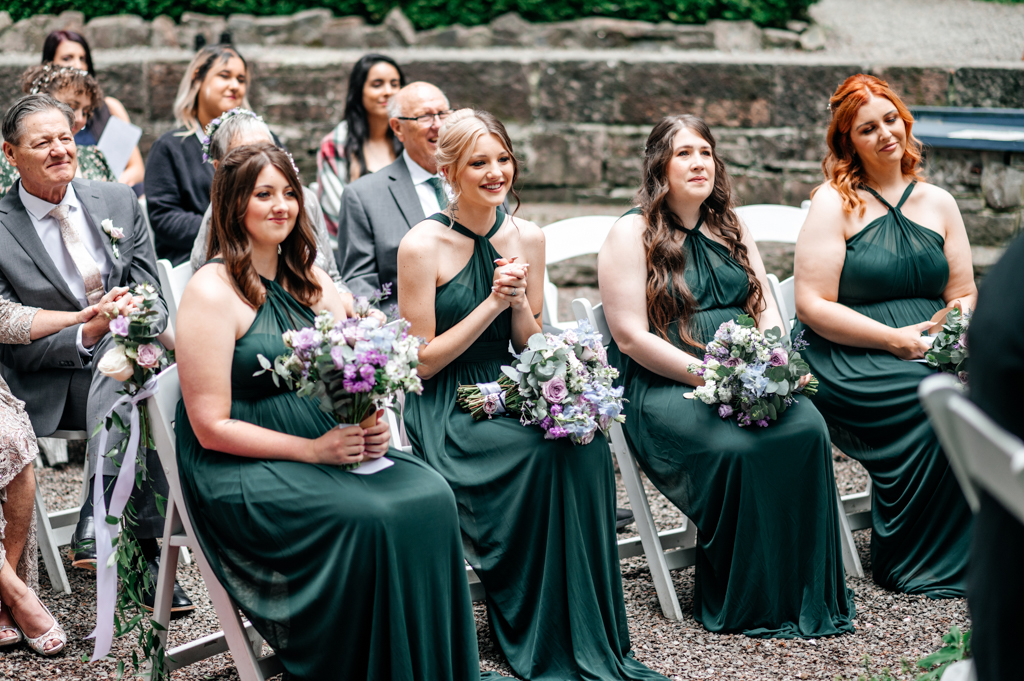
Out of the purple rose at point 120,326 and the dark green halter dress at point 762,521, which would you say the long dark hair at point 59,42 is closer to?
the purple rose at point 120,326

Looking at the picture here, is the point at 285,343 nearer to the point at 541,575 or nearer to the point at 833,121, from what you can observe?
the point at 541,575

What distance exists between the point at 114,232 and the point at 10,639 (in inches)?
64.0

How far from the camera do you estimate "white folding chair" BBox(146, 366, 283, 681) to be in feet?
9.93

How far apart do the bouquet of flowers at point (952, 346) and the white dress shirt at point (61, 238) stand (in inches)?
138

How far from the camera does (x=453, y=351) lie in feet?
12.0

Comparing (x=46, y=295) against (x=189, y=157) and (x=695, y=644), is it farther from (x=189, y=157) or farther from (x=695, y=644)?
(x=695, y=644)

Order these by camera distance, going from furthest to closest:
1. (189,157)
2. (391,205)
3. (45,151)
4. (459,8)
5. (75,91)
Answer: (459,8), (189,157), (75,91), (391,205), (45,151)

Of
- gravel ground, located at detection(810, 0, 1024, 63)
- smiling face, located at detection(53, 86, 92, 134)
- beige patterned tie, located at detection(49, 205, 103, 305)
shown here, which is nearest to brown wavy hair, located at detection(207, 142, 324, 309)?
beige patterned tie, located at detection(49, 205, 103, 305)

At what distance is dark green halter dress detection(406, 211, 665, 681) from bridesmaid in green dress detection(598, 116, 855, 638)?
0.46 metres

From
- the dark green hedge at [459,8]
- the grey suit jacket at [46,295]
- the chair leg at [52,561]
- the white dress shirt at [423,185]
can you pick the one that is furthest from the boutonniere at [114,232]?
the dark green hedge at [459,8]

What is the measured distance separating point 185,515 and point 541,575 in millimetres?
1217

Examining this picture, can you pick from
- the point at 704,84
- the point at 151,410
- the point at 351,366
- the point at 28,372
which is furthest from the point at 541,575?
the point at 704,84

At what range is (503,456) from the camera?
3.51m

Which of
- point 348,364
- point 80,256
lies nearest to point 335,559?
point 348,364
